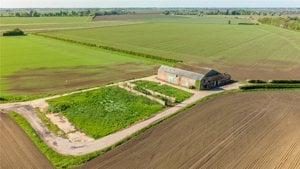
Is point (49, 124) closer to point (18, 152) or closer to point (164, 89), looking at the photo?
point (18, 152)

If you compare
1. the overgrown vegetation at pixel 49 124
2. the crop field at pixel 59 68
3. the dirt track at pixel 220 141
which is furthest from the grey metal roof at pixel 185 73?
the overgrown vegetation at pixel 49 124

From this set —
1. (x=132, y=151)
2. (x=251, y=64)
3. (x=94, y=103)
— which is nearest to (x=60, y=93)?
(x=94, y=103)

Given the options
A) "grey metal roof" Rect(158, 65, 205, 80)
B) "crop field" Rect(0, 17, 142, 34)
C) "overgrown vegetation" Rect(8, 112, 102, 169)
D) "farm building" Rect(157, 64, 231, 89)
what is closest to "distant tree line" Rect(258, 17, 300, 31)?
"crop field" Rect(0, 17, 142, 34)

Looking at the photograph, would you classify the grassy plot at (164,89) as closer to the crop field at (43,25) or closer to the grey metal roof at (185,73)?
the grey metal roof at (185,73)

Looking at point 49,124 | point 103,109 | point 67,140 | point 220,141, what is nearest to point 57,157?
point 67,140

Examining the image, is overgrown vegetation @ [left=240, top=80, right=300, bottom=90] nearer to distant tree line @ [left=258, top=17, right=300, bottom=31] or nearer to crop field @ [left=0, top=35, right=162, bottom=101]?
crop field @ [left=0, top=35, right=162, bottom=101]

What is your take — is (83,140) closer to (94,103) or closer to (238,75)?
(94,103)

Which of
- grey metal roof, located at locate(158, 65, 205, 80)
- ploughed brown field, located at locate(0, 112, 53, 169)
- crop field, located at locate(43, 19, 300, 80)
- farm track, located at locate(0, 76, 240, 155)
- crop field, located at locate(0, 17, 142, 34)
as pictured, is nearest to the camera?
ploughed brown field, located at locate(0, 112, 53, 169)
